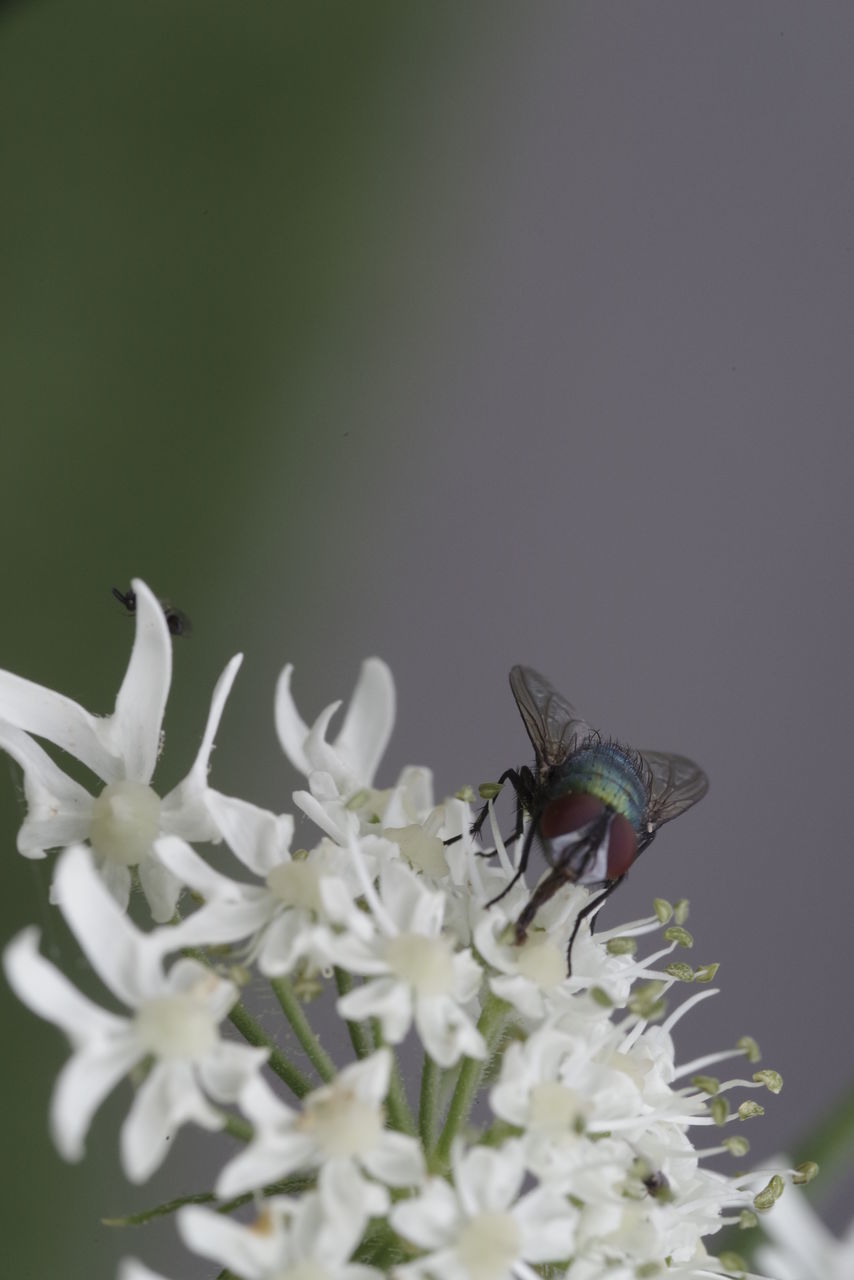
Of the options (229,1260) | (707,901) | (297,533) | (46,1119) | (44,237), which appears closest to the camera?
(229,1260)

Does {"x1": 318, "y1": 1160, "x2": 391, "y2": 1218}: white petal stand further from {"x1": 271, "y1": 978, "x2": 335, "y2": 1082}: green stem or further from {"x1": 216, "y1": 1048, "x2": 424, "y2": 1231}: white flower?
{"x1": 271, "y1": 978, "x2": 335, "y2": 1082}: green stem

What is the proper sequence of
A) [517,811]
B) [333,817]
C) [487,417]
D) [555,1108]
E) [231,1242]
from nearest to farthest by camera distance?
[231,1242] < [555,1108] < [333,817] < [517,811] < [487,417]

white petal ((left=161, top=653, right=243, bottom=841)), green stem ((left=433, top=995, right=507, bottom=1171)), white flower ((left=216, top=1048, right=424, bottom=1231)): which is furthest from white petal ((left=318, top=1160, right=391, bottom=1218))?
white petal ((left=161, top=653, right=243, bottom=841))

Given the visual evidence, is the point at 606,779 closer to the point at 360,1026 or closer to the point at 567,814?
the point at 567,814

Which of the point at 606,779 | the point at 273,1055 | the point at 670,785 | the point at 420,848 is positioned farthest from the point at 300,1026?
the point at 670,785

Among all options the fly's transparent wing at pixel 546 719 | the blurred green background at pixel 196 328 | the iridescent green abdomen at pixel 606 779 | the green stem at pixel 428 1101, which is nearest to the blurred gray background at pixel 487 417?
the blurred green background at pixel 196 328

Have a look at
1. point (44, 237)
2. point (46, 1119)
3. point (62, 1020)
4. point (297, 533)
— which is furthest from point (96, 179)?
point (62, 1020)

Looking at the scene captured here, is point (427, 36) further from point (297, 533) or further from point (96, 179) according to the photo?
point (297, 533)

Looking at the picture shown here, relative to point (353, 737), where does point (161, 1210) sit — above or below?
below
